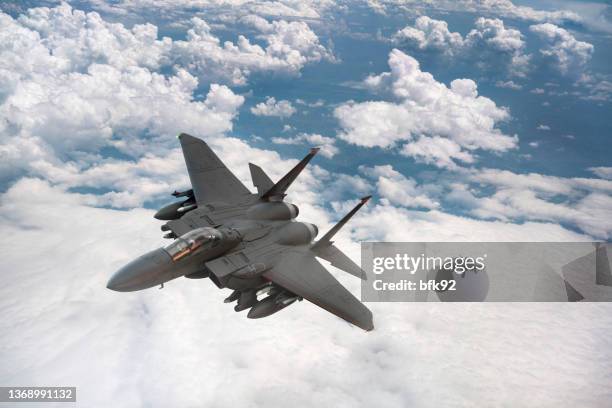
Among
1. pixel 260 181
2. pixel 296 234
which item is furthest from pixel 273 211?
pixel 260 181

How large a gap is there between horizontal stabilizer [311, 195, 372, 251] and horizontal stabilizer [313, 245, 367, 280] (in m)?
0.27

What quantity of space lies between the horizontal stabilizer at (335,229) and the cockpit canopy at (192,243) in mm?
6092

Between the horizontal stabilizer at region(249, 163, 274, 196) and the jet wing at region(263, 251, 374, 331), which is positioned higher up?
the horizontal stabilizer at region(249, 163, 274, 196)

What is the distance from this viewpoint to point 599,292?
429 ft

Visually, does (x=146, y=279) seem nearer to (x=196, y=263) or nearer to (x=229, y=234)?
(x=196, y=263)

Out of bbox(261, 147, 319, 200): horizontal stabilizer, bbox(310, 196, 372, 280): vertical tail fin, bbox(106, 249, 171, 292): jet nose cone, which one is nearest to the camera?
bbox(106, 249, 171, 292): jet nose cone

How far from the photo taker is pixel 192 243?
20.4m

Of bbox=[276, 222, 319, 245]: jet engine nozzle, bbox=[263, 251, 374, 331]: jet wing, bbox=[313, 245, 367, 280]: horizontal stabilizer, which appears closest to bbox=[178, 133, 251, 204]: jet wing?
bbox=[276, 222, 319, 245]: jet engine nozzle

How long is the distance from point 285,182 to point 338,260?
20.5 ft

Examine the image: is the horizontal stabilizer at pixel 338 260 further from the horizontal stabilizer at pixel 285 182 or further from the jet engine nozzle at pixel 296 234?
the horizontal stabilizer at pixel 285 182

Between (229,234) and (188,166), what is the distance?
10599mm

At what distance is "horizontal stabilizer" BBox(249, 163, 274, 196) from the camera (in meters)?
29.2

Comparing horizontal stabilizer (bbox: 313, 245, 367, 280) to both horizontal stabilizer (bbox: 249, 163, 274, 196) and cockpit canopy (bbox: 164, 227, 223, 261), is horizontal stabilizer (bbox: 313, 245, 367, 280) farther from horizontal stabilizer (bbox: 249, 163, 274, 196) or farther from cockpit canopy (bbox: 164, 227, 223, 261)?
horizontal stabilizer (bbox: 249, 163, 274, 196)

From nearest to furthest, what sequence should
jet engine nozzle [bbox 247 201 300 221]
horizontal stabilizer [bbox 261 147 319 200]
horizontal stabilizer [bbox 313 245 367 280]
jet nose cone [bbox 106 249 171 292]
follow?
jet nose cone [bbox 106 249 171 292], horizontal stabilizer [bbox 313 245 367 280], jet engine nozzle [bbox 247 201 300 221], horizontal stabilizer [bbox 261 147 319 200]
